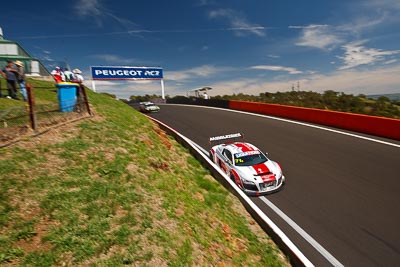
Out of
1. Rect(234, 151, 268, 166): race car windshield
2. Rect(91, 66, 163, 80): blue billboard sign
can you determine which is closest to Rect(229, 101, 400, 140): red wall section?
Rect(234, 151, 268, 166): race car windshield

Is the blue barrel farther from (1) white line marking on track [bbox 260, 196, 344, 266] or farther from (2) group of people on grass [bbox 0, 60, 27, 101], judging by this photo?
(1) white line marking on track [bbox 260, 196, 344, 266]

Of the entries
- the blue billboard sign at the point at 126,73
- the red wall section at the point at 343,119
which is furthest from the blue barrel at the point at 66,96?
the blue billboard sign at the point at 126,73

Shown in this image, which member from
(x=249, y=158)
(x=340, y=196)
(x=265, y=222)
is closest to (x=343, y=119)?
(x=340, y=196)

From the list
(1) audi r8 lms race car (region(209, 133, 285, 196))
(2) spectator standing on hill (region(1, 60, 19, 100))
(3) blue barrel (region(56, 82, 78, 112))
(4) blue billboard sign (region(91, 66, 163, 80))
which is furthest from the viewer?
(4) blue billboard sign (region(91, 66, 163, 80))

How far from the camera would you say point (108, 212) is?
463cm

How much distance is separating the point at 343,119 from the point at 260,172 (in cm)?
1100

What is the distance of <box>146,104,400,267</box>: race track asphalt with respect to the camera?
5.79 metres

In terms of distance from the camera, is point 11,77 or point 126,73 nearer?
point 11,77

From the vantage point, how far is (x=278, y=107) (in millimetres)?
22047

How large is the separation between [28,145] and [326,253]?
25.6ft

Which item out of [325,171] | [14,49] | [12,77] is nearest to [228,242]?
[325,171]

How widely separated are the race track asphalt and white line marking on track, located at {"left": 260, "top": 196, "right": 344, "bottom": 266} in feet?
0.14

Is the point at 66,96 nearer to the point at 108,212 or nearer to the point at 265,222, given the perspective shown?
the point at 108,212

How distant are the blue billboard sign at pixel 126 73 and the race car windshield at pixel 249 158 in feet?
122
